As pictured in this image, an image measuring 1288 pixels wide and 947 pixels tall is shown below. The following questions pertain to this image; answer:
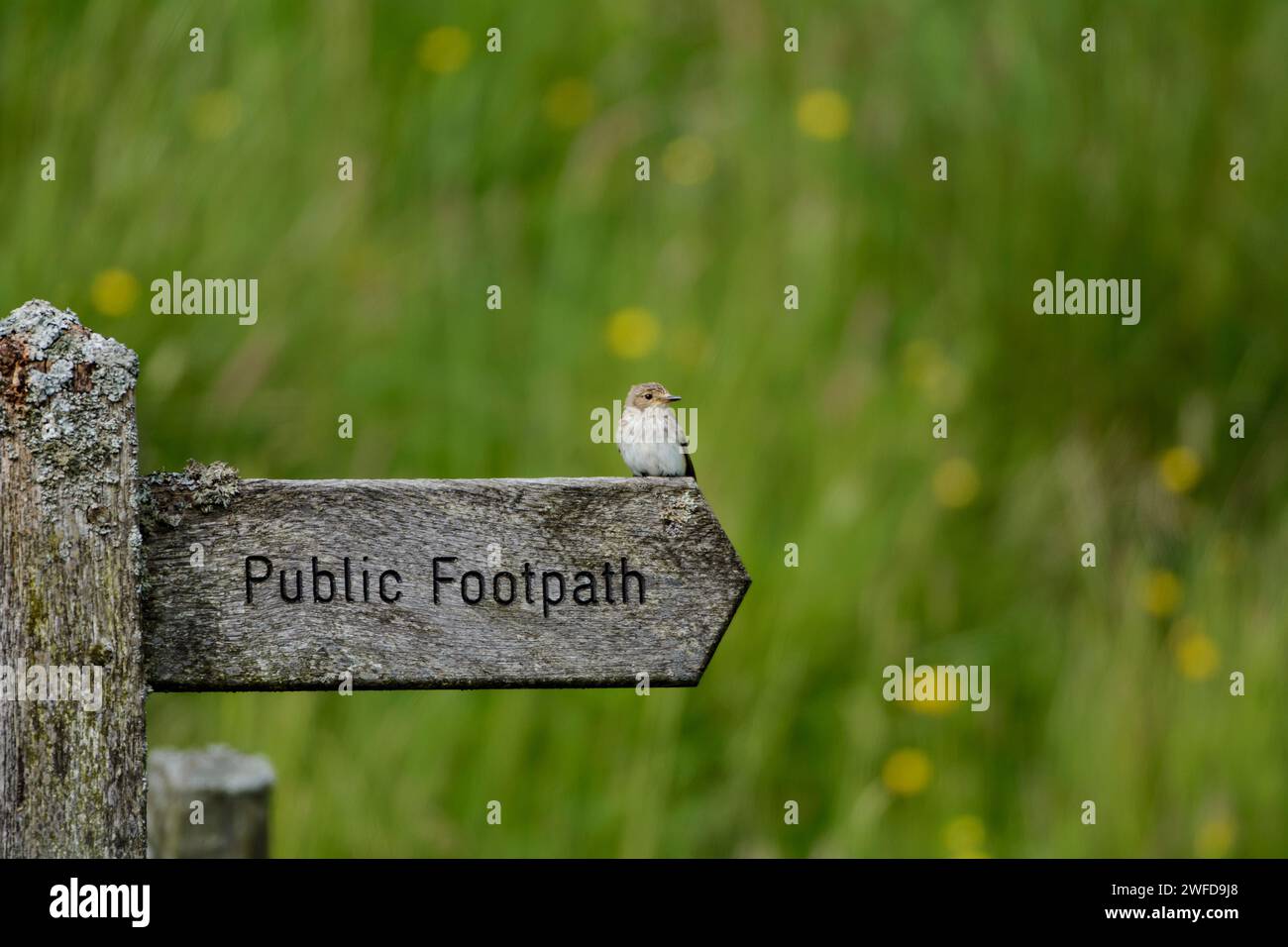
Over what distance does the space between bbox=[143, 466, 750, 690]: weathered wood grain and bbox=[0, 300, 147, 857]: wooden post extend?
93 mm

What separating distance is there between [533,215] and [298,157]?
1030 millimetres

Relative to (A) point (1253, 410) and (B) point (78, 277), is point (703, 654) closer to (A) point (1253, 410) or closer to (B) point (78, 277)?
(B) point (78, 277)

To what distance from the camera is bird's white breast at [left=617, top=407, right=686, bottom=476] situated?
2721mm

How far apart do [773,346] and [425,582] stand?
12.0ft

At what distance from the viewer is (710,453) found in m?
5.13

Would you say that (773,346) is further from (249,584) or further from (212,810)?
(249,584)

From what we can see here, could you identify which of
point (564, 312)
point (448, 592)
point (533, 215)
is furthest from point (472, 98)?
point (448, 592)

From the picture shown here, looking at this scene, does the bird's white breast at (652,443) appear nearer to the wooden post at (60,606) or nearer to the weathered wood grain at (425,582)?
the weathered wood grain at (425,582)

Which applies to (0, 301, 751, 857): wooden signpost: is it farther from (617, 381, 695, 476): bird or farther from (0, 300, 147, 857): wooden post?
→ (617, 381, 695, 476): bird

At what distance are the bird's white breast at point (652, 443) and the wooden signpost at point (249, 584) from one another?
726 mm

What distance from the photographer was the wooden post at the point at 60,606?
1766 millimetres

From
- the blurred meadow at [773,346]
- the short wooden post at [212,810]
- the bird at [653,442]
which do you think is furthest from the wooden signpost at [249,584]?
the blurred meadow at [773,346]

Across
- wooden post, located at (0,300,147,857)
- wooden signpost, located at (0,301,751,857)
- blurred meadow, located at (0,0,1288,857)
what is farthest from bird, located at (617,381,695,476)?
blurred meadow, located at (0,0,1288,857)

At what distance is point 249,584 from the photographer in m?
1.90
